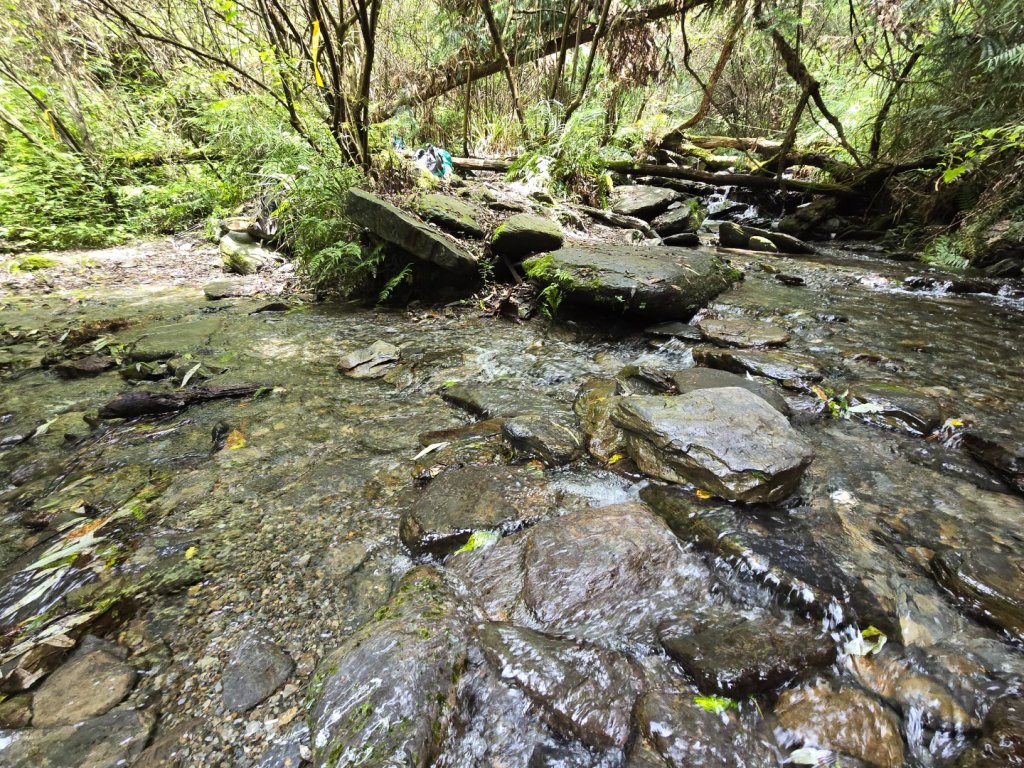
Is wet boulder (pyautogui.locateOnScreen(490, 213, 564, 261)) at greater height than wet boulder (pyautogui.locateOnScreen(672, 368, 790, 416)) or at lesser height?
greater

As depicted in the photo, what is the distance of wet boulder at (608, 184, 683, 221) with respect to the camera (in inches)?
323

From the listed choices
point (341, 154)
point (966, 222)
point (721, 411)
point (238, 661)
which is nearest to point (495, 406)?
point (721, 411)

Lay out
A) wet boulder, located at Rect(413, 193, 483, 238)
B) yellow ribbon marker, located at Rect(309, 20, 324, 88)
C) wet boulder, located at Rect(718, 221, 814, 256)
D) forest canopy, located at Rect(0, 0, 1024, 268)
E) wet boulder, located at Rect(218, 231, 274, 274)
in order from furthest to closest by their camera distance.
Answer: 1. wet boulder, located at Rect(718, 221, 814, 256)
2. wet boulder, located at Rect(218, 231, 274, 274)
3. forest canopy, located at Rect(0, 0, 1024, 268)
4. wet boulder, located at Rect(413, 193, 483, 238)
5. yellow ribbon marker, located at Rect(309, 20, 324, 88)

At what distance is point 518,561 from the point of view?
1.77 m

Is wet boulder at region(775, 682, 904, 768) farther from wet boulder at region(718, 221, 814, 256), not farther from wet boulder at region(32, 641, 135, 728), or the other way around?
wet boulder at region(718, 221, 814, 256)

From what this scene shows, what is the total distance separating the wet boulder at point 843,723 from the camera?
3.88 ft

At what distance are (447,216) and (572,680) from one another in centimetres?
465

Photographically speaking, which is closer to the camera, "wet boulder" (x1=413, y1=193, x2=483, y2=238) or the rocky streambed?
the rocky streambed

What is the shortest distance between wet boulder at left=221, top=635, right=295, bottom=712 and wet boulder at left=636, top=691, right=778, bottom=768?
1087mm

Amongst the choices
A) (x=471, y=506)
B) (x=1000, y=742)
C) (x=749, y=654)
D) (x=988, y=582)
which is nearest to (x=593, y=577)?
(x=749, y=654)

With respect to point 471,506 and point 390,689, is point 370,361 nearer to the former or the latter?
point 471,506

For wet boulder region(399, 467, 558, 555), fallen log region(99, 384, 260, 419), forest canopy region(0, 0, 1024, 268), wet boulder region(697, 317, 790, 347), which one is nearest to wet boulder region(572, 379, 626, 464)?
wet boulder region(399, 467, 558, 555)

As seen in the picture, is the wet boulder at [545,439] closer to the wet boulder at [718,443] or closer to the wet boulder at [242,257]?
the wet boulder at [718,443]

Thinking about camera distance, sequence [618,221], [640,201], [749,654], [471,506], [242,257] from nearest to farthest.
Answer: [749,654] → [471,506] → [242,257] → [618,221] → [640,201]
